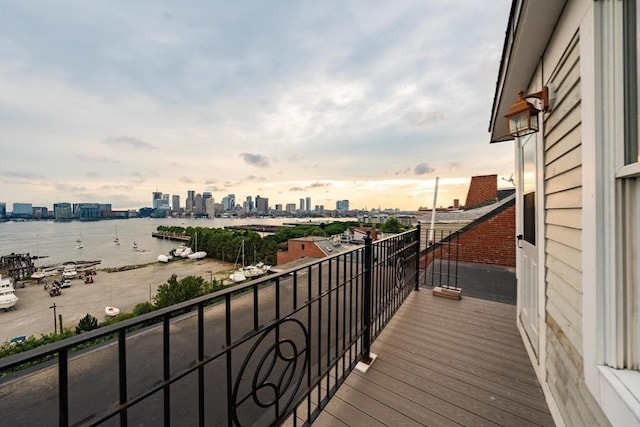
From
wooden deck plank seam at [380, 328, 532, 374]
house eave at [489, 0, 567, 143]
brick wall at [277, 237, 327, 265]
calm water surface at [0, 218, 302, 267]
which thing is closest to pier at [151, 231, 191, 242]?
calm water surface at [0, 218, 302, 267]

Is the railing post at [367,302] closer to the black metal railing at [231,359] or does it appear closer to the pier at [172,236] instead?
the black metal railing at [231,359]

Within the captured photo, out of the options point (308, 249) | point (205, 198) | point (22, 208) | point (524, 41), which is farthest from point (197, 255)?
point (205, 198)

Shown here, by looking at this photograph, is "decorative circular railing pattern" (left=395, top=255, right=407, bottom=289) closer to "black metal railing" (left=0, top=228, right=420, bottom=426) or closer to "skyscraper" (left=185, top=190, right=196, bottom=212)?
"black metal railing" (left=0, top=228, right=420, bottom=426)

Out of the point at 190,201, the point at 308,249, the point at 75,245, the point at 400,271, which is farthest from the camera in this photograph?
the point at 190,201

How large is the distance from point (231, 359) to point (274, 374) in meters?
4.54

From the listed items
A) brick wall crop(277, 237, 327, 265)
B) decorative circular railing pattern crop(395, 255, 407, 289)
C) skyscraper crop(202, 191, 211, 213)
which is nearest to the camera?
decorative circular railing pattern crop(395, 255, 407, 289)

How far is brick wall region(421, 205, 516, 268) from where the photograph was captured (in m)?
6.77

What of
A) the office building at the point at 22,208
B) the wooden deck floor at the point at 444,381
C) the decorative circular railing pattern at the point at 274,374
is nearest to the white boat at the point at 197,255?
the decorative circular railing pattern at the point at 274,374

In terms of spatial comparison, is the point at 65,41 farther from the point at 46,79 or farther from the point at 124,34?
the point at 46,79

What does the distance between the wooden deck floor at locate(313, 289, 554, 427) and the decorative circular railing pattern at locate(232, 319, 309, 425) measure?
1.67 feet

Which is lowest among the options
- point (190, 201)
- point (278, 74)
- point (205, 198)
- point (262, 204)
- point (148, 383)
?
point (148, 383)

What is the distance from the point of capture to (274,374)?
189 inches

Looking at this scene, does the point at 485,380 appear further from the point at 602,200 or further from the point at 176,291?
the point at 176,291

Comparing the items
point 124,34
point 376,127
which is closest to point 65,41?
point 124,34
